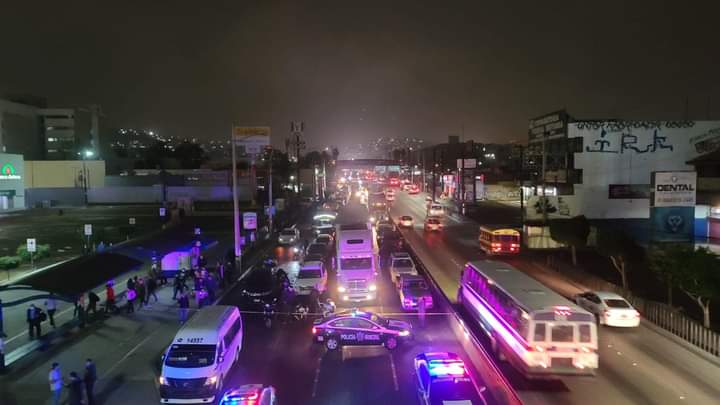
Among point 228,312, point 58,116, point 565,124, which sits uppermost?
point 58,116

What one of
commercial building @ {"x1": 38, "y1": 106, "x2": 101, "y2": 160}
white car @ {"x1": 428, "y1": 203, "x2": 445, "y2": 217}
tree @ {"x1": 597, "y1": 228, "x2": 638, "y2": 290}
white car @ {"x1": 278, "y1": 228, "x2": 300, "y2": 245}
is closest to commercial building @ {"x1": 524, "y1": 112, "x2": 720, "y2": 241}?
white car @ {"x1": 428, "y1": 203, "x2": 445, "y2": 217}

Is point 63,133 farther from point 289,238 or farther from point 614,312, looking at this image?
point 614,312

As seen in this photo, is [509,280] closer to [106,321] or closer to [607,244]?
[607,244]

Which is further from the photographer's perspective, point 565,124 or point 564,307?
point 565,124

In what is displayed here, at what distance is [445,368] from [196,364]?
6.47 meters

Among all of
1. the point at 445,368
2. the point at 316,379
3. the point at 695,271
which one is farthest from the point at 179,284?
the point at 695,271

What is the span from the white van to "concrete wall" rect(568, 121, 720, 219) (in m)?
46.6

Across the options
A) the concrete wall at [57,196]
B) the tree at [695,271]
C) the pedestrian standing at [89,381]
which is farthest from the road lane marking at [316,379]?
the concrete wall at [57,196]

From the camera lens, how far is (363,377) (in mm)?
14852

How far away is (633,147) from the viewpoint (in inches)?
2050

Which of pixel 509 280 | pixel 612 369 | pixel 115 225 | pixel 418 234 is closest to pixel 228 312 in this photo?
pixel 509 280

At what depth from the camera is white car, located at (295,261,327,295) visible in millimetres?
22891

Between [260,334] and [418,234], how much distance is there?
1146 inches

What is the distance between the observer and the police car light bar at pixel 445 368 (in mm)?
11828
